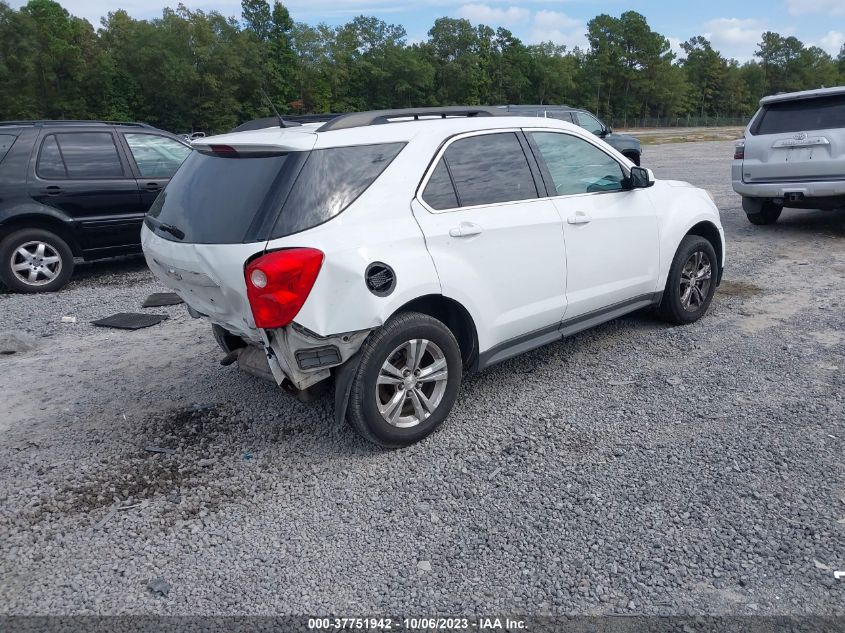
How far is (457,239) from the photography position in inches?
159

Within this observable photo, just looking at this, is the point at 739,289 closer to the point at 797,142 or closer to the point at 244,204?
the point at 797,142

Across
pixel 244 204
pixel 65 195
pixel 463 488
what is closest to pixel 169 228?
pixel 244 204

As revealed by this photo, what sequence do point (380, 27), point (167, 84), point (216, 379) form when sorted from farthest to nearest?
point (380, 27), point (167, 84), point (216, 379)

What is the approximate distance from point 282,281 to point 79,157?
6082 millimetres

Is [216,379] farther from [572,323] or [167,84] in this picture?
[167,84]

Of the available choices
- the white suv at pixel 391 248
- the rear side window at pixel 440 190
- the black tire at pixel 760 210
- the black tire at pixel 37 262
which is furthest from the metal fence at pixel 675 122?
the rear side window at pixel 440 190

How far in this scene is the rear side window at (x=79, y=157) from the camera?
8.00m

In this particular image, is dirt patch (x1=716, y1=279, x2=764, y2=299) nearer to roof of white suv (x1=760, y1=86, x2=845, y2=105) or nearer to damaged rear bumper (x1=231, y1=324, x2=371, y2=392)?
roof of white suv (x1=760, y1=86, x2=845, y2=105)

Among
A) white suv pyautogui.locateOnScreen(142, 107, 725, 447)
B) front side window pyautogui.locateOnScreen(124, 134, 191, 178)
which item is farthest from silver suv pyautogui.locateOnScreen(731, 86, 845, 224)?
front side window pyautogui.locateOnScreen(124, 134, 191, 178)

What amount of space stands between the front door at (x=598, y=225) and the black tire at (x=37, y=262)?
589 centimetres

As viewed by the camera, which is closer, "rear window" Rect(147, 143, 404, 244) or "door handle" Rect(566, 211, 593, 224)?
"rear window" Rect(147, 143, 404, 244)

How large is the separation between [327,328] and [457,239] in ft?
3.21

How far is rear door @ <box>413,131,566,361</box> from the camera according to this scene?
13.2 feet

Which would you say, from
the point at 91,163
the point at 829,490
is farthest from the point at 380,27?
the point at 829,490
